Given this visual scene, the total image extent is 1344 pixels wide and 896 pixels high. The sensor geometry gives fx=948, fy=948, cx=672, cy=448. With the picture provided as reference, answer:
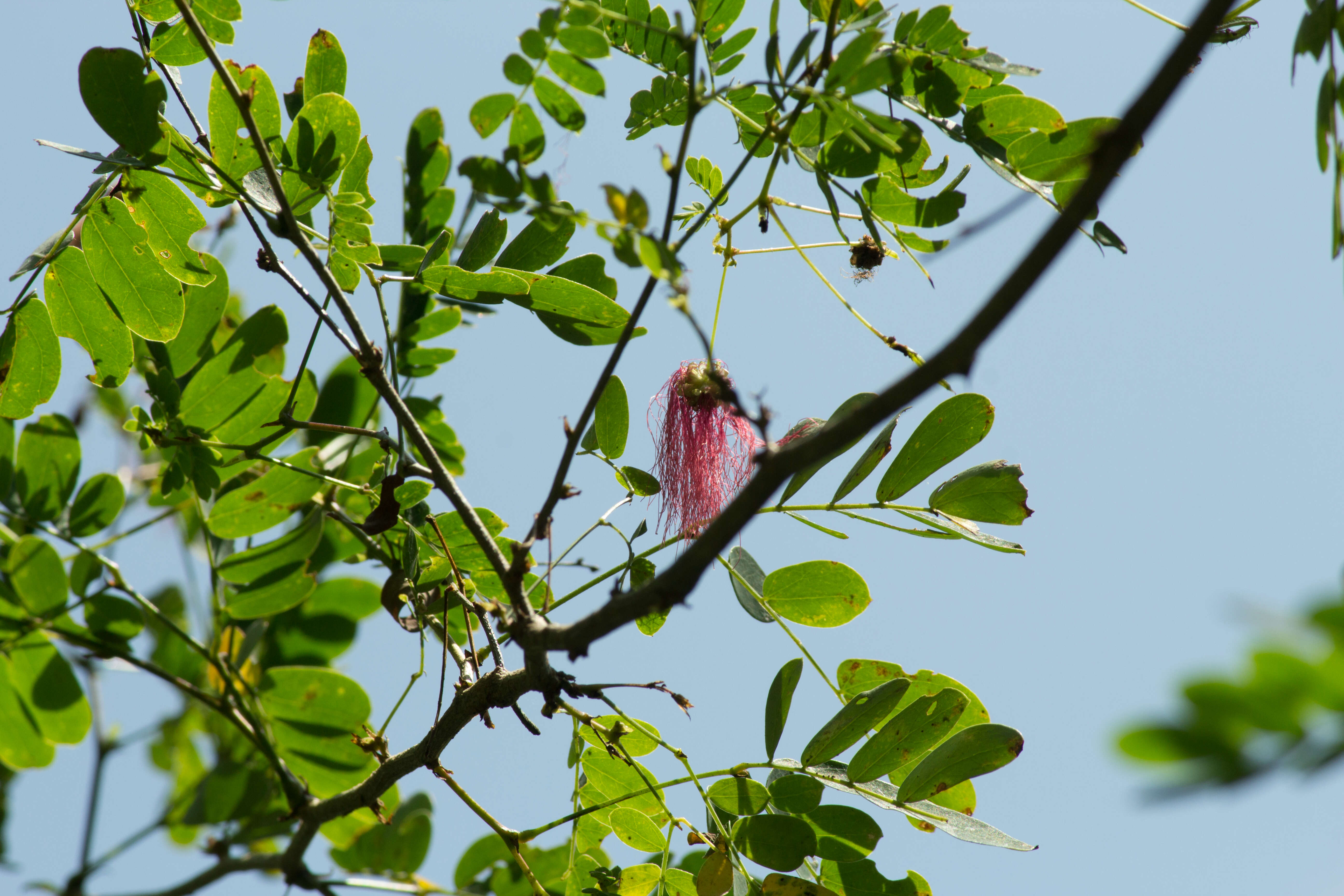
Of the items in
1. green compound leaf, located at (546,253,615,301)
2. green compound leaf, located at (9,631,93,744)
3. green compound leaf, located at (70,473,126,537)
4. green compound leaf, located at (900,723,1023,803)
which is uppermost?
green compound leaf, located at (546,253,615,301)

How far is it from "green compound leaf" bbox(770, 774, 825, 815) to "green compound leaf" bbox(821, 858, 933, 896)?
0.30 feet

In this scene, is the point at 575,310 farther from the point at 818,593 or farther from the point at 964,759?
the point at 964,759

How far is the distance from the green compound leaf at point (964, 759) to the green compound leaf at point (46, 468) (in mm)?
1249

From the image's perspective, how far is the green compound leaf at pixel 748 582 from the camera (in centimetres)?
121

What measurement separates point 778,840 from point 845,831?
0.29 ft

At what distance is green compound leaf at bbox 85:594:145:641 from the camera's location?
1357mm

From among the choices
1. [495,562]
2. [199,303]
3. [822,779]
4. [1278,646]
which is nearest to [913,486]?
[822,779]

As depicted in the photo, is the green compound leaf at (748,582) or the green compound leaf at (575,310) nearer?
the green compound leaf at (575,310)

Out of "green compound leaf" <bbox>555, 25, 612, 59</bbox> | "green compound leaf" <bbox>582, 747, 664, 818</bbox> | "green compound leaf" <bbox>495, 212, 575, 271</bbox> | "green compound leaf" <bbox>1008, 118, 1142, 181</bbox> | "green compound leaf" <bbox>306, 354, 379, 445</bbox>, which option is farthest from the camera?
"green compound leaf" <bbox>306, 354, 379, 445</bbox>

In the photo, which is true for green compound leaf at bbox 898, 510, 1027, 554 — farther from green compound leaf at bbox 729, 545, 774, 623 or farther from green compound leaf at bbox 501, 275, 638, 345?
green compound leaf at bbox 501, 275, 638, 345

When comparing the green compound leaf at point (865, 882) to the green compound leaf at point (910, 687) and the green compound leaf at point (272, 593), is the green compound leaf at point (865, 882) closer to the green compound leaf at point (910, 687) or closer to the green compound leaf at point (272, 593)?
the green compound leaf at point (910, 687)

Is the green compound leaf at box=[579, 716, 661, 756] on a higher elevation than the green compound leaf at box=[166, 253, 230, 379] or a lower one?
lower

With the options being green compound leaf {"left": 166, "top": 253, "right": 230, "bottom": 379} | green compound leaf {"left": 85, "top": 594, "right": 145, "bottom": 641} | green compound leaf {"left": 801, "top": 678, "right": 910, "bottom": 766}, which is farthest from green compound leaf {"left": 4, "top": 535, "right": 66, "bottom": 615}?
green compound leaf {"left": 801, "top": 678, "right": 910, "bottom": 766}

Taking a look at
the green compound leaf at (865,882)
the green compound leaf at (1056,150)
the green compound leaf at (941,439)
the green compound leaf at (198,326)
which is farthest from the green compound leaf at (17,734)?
the green compound leaf at (1056,150)
